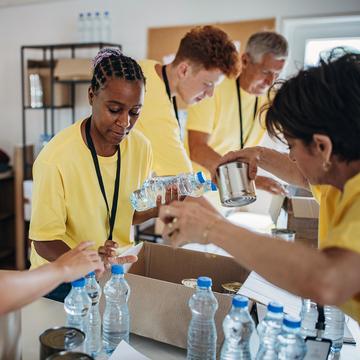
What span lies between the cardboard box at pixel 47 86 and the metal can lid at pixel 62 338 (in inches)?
122

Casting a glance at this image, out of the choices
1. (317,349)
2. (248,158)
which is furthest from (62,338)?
(248,158)

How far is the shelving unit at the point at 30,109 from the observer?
11.6 ft

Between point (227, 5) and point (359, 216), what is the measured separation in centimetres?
276

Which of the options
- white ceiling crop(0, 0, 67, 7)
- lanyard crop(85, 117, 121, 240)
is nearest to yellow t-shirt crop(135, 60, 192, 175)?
lanyard crop(85, 117, 121, 240)

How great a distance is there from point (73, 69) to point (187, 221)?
113 inches

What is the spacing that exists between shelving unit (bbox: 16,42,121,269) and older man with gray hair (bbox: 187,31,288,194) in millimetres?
1610

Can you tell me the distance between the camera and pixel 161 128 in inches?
71.2

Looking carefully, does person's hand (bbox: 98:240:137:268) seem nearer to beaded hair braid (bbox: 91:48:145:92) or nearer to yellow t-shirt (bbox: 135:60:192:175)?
beaded hair braid (bbox: 91:48:145:92)

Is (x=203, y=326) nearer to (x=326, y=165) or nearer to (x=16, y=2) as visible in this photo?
(x=326, y=165)

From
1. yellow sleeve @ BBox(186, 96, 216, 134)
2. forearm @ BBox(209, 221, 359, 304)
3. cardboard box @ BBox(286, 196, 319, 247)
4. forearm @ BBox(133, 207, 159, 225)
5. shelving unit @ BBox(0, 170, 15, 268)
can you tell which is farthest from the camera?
shelving unit @ BBox(0, 170, 15, 268)

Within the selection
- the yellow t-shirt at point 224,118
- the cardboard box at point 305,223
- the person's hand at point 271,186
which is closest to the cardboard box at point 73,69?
the yellow t-shirt at point 224,118

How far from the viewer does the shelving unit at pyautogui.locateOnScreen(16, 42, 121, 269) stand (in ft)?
11.6

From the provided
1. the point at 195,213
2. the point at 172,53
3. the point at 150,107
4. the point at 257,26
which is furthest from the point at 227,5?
the point at 195,213

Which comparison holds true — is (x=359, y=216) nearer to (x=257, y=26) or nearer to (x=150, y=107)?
(x=150, y=107)
